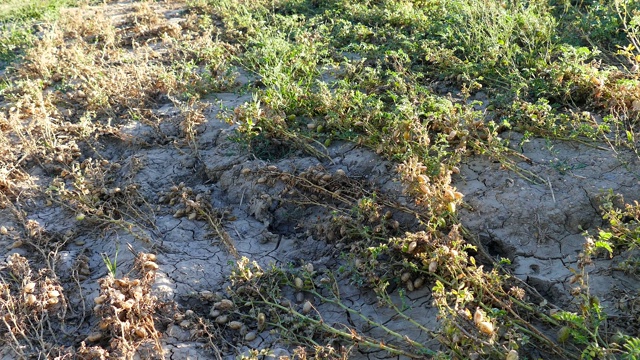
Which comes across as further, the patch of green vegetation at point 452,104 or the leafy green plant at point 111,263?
the leafy green plant at point 111,263

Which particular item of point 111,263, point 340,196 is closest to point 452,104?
point 340,196

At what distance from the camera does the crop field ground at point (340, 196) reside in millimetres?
3061

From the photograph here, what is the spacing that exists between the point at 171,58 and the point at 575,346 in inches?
189

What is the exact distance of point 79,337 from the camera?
3.29 m

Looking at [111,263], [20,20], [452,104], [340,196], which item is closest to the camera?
[111,263]

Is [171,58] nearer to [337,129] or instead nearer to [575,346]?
[337,129]

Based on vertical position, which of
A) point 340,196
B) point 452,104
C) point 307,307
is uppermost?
point 452,104

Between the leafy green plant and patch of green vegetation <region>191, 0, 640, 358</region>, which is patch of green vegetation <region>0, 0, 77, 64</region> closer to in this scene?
patch of green vegetation <region>191, 0, 640, 358</region>

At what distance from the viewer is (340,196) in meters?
3.88

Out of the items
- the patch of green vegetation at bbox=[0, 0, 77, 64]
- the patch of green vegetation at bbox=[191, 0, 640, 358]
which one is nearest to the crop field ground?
the patch of green vegetation at bbox=[191, 0, 640, 358]

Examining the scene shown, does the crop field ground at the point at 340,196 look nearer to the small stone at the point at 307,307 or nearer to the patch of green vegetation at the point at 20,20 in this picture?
the small stone at the point at 307,307

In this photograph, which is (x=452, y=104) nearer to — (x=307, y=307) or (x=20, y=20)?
(x=307, y=307)

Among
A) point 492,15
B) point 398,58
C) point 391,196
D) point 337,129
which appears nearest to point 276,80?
point 337,129

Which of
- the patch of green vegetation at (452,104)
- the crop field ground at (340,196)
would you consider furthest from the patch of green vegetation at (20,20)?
the patch of green vegetation at (452,104)
